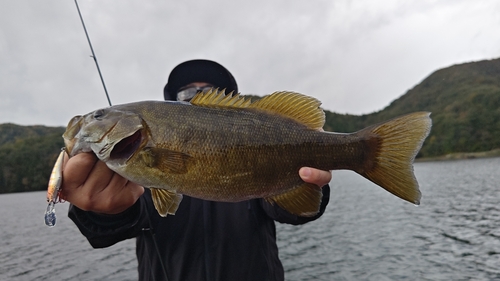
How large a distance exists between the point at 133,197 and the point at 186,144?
0.71m

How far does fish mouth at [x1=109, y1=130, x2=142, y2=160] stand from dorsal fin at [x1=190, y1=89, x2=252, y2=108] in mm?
545

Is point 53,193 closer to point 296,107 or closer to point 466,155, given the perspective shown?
point 296,107

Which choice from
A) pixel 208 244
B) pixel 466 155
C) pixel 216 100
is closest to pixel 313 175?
pixel 216 100

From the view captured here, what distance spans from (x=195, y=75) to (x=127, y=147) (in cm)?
258

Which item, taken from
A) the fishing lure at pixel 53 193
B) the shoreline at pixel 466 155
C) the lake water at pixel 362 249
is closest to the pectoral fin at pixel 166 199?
the fishing lure at pixel 53 193

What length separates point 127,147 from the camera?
252 cm

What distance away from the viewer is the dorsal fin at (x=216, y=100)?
2727mm

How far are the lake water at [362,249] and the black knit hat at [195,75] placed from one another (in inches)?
407

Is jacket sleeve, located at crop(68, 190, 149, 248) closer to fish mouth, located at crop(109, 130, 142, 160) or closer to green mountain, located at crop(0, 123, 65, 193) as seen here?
fish mouth, located at crop(109, 130, 142, 160)

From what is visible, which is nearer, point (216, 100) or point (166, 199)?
point (166, 199)

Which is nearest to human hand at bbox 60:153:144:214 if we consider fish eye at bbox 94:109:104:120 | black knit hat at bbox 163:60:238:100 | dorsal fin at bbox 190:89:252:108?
fish eye at bbox 94:109:104:120

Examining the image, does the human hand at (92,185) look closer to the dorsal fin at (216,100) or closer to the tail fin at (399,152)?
the dorsal fin at (216,100)

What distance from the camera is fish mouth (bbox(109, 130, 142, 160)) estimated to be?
8.12 ft

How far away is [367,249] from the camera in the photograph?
15.3 metres
